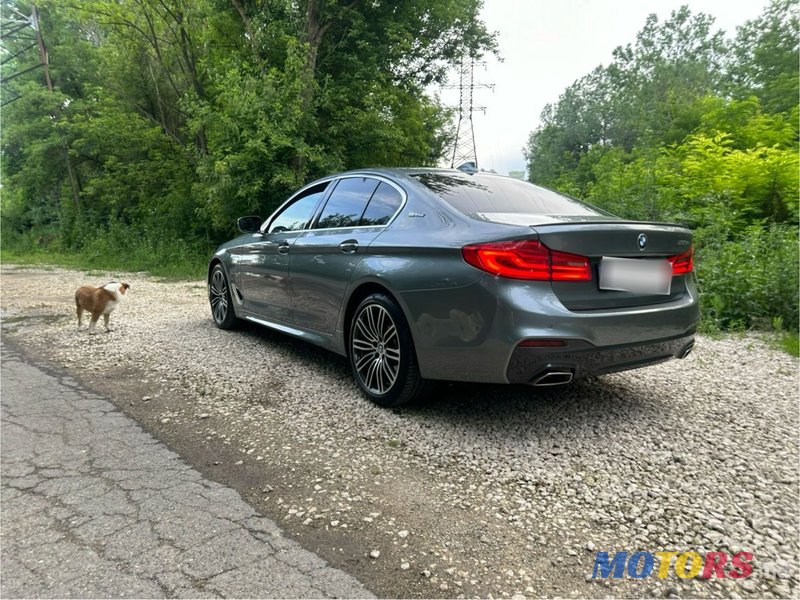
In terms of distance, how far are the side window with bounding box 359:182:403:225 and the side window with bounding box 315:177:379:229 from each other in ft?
0.27

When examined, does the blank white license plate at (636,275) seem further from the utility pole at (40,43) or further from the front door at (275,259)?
the utility pole at (40,43)

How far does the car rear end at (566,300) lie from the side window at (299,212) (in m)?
2.10

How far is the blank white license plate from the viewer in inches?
109

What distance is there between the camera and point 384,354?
11.1 feet

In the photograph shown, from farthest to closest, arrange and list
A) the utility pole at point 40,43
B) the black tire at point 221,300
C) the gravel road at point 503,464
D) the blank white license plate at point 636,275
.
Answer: the utility pole at point 40,43 < the black tire at point 221,300 < the blank white license plate at point 636,275 < the gravel road at point 503,464

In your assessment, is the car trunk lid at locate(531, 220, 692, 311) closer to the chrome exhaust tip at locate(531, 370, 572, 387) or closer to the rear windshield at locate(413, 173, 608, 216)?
the chrome exhaust tip at locate(531, 370, 572, 387)

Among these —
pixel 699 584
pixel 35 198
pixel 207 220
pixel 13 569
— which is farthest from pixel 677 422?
pixel 35 198

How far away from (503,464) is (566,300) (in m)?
0.94

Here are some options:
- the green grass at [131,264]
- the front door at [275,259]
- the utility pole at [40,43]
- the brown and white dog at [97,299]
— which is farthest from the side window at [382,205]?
the utility pole at [40,43]

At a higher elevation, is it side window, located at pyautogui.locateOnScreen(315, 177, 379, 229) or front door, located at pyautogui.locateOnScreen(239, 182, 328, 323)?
side window, located at pyautogui.locateOnScreen(315, 177, 379, 229)

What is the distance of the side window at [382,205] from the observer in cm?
356

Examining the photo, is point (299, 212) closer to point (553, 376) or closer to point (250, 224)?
point (250, 224)

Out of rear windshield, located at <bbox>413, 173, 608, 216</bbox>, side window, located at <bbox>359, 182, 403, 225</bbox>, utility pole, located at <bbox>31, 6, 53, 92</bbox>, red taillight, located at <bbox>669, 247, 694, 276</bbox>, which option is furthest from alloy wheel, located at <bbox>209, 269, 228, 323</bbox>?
utility pole, located at <bbox>31, 6, 53, 92</bbox>

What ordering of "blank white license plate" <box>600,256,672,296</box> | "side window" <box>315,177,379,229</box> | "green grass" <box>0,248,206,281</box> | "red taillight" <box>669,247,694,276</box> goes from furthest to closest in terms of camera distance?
"green grass" <box>0,248,206,281</box> → "side window" <box>315,177,379,229</box> → "red taillight" <box>669,247,694,276</box> → "blank white license plate" <box>600,256,672,296</box>
